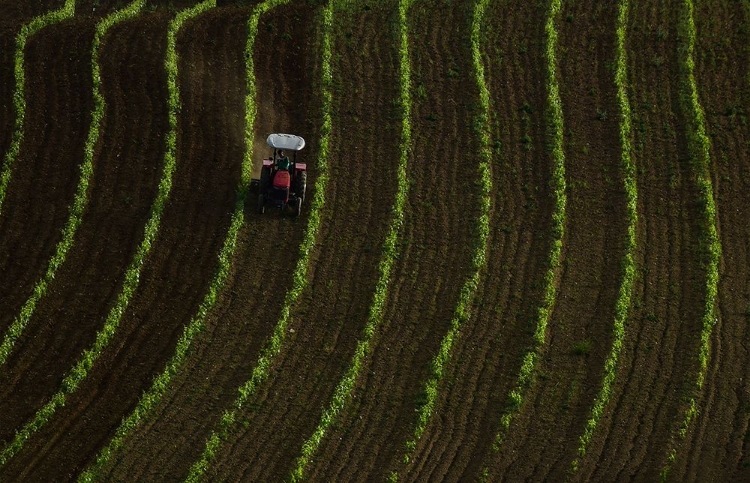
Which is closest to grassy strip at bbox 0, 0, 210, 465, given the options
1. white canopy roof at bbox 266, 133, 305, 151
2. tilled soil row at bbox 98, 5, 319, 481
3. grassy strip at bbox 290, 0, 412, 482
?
tilled soil row at bbox 98, 5, 319, 481

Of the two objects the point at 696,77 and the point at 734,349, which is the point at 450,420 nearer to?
the point at 734,349

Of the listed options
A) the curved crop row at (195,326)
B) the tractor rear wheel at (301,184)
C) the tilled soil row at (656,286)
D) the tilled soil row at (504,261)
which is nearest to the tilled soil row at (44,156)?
the curved crop row at (195,326)

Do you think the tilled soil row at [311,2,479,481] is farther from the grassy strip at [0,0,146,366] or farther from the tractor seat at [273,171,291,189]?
the grassy strip at [0,0,146,366]

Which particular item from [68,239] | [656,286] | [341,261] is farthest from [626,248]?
[68,239]

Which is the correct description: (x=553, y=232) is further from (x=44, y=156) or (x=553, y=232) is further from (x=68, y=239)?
(x=44, y=156)

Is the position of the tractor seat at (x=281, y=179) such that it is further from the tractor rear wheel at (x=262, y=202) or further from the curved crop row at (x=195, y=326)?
the curved crop row at (x=195, y=326)

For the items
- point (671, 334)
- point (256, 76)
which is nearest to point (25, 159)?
point (256, 76)

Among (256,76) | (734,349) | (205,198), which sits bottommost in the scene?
(734,349)

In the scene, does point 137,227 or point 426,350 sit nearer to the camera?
point 426,350
